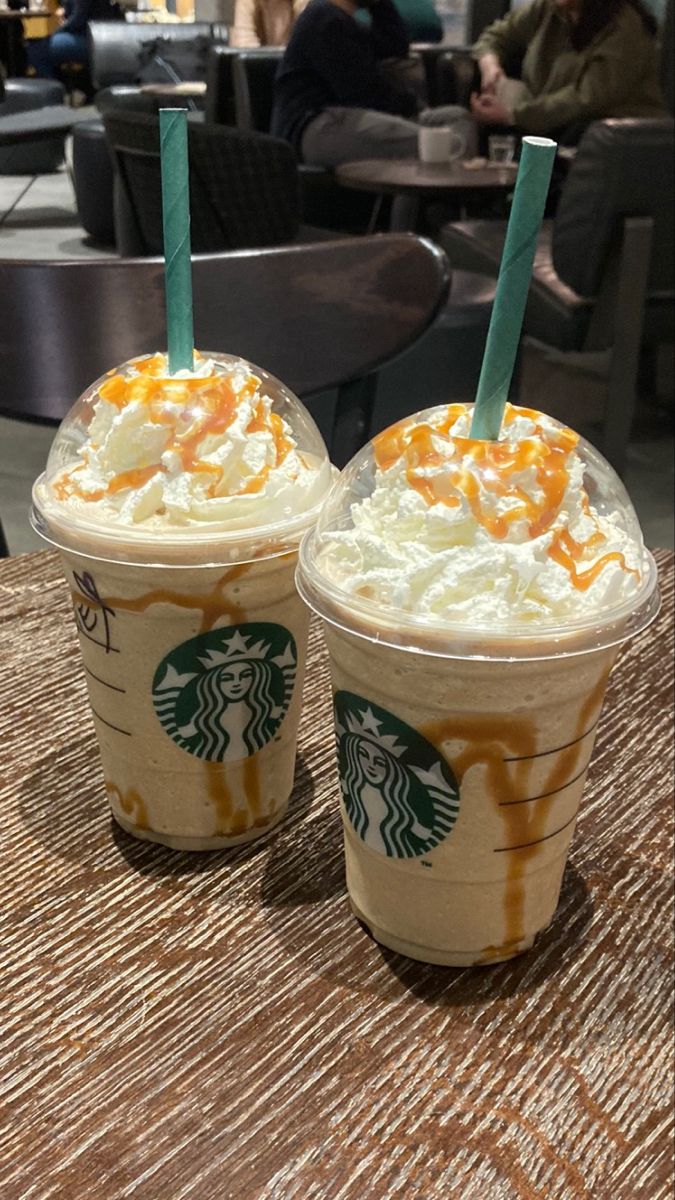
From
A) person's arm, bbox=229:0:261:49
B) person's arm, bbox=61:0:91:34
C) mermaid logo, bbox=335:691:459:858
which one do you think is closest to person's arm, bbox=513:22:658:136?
person's arm, bbox=229:0:261:49

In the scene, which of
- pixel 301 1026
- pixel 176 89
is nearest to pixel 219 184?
pixel 176 89

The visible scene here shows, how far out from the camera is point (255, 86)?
5.27 metres

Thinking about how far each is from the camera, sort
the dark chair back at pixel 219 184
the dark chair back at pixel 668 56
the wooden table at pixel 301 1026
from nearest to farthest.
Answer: the wooden table at pixel 301 1026 → the dark chair back at pixel 219 184 → the dark chair back at pixel 668 56

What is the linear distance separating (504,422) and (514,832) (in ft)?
0.90

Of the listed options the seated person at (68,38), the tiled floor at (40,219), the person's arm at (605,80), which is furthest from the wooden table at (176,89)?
the seated person at (68,38)

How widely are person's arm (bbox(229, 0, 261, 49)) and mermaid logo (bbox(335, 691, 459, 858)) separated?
4.50 meters

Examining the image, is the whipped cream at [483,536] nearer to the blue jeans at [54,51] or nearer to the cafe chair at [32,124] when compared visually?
the cafe chair at [32,124]

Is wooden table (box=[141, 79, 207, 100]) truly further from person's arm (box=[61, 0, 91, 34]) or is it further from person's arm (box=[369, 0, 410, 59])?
person's arm (box=[61, 0, 91, 34])

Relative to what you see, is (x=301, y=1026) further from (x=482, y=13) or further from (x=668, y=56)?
(x=482, y=13)

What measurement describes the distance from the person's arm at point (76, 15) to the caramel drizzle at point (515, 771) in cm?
242

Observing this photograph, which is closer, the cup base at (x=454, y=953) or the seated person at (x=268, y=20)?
the cup base at (x=454, y=953)

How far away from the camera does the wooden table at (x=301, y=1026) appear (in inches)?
23.1

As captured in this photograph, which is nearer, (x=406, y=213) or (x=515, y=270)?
(x=515, y=270)

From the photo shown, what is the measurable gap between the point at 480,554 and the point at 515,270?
0.17 meters
